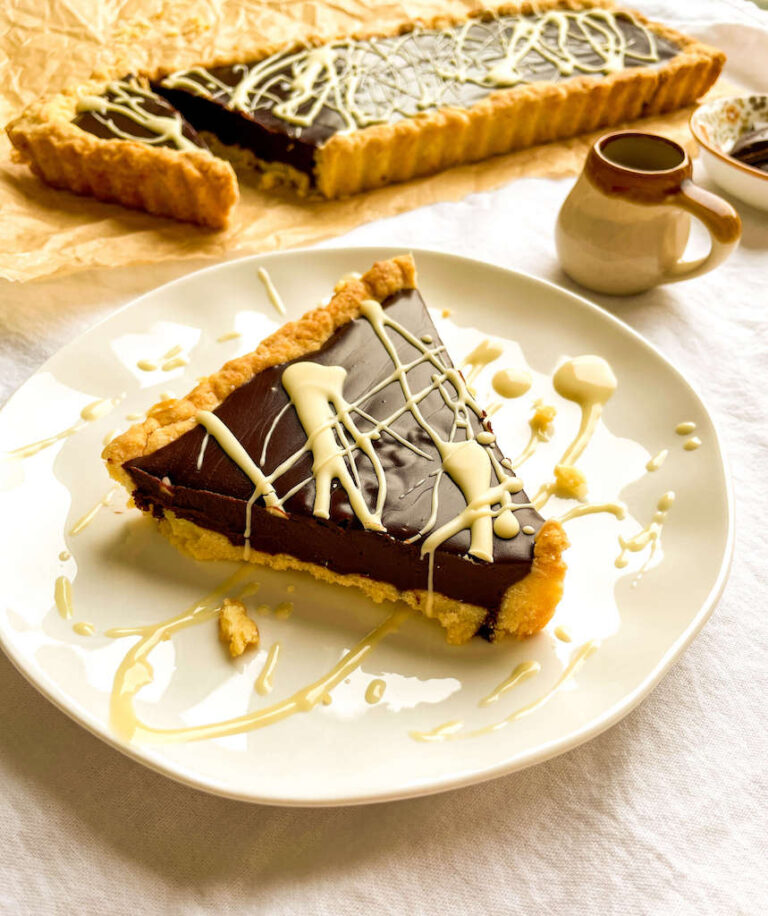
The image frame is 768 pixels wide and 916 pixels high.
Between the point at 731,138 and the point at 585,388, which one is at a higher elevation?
the point at 731,138

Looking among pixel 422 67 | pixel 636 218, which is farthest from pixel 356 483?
pixel 422 67

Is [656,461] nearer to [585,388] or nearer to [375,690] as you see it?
[585,388]

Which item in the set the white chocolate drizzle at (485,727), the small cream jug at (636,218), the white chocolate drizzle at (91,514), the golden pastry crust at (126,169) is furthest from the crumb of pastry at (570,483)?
the golden pastry crust at (126,169)

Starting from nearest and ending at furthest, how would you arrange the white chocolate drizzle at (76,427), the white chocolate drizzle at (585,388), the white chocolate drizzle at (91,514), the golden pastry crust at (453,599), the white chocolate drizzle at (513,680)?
the white chocolate drizzle at (513,680) → the golden pastry crust at (453,599) → the white chocolate drizzle at (91,514) → the white chocolate drizzle at (76,427) → the white chocolate drizzle at (585,388)

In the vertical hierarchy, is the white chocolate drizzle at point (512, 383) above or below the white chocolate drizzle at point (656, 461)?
above

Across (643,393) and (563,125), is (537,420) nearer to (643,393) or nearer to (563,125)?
(643,393)

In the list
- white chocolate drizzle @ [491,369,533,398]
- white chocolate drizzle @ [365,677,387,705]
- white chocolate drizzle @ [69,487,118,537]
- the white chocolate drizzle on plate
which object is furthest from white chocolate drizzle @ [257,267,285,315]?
white chocolate drizzle @ [365,677,387,705]

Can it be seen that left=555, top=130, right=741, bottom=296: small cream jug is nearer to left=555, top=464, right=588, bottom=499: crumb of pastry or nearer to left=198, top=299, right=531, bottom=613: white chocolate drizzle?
left=198, top=299, right=531, bottom=613: white chocolate drizzle

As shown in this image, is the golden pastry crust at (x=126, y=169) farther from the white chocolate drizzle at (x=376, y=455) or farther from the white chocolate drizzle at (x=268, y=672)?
the white chocolate drizzle at (x=268, y=672)
